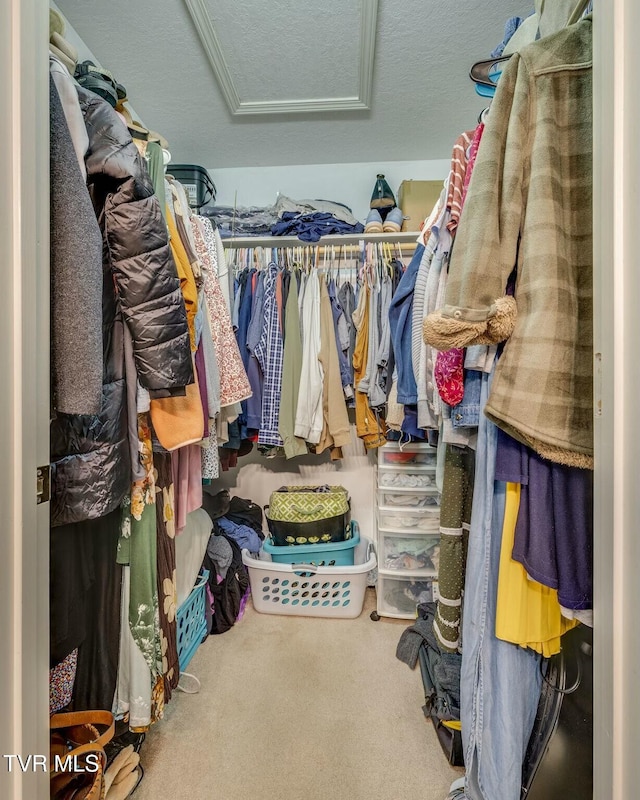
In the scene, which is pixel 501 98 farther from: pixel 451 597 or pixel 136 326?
pixel 451 597

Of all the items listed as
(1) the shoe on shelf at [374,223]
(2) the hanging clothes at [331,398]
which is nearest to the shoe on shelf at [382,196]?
(1) the shoe on shelf at [374,223]

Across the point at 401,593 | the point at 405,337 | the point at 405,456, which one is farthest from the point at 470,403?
the point at 401,593

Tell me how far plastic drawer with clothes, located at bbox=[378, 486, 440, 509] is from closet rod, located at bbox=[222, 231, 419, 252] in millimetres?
1202

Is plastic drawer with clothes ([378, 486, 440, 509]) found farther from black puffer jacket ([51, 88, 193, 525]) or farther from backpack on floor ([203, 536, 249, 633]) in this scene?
black puffer jacket ([51, 88, 193, 525])

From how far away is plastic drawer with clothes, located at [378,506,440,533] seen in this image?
5.89ft

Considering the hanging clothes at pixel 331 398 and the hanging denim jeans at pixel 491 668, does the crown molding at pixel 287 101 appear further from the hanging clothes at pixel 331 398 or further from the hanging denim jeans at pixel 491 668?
the hanging denim jeans at pixel 491 668

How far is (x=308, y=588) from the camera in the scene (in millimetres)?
1793

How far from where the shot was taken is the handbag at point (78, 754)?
0.85m

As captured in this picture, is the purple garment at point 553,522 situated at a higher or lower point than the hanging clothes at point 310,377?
lower

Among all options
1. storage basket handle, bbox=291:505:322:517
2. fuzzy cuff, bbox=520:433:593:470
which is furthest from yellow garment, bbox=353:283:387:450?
fuzzy cuff, bbox=520:433:593:470

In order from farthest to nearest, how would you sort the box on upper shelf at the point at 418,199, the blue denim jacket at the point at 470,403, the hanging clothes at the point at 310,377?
the box on upper shelf at the point at 418,199 < the hanging clothes at the point at 310,377 < the blue denim jacket at the point at 470,403
